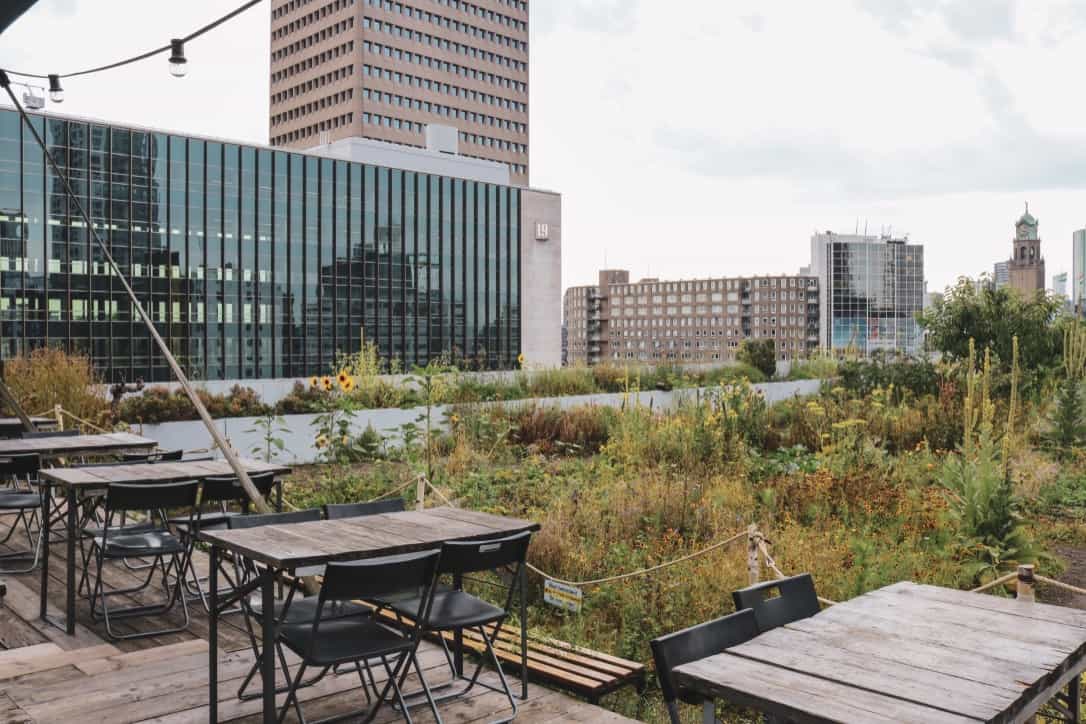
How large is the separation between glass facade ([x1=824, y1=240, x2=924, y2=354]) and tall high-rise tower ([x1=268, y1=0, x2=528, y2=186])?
86.5 m

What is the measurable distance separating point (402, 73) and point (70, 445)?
294 ft

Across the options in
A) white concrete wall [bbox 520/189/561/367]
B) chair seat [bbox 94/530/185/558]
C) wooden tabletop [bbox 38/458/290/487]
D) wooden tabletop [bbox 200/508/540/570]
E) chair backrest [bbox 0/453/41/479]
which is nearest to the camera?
wooden tabletop [bbox 200/508/540/570]

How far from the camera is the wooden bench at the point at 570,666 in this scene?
4195mm

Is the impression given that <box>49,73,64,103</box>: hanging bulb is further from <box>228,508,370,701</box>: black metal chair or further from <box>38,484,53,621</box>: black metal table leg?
<box>228,508,370,701</box>: black metal chair

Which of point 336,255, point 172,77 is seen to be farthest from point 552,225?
point 172,77

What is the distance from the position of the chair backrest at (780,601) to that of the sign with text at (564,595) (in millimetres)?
1809

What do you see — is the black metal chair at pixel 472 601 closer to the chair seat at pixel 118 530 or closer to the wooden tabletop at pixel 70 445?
the chair seat at pixel 118 530

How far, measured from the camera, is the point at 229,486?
5.57m

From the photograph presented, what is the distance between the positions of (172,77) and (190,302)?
148ft

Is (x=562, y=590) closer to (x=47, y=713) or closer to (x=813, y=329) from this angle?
(x=47, y=713)

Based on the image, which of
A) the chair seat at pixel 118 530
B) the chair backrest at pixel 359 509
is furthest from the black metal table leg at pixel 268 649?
the chair seat at pixel 118 530

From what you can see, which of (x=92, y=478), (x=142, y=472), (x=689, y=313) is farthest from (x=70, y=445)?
(x=689, y=313)

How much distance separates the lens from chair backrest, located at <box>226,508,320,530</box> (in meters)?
4.30

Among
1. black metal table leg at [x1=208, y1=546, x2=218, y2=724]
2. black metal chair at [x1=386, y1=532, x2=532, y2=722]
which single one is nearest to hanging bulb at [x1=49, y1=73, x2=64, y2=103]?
black metal table leg at [x1=208, y1=546, x2=218, y2=724]
